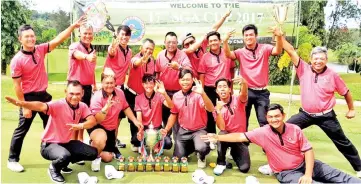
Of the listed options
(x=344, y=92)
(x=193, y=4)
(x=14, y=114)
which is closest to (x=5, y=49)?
(x=14, y=114)

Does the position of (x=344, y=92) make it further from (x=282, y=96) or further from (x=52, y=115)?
(x=282, y=96)

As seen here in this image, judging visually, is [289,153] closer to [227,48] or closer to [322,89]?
[322,89]

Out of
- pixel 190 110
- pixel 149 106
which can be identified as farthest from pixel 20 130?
pixel 190 110

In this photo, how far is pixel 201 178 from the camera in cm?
459

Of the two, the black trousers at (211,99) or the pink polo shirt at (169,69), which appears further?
the black trousers at (211,99)

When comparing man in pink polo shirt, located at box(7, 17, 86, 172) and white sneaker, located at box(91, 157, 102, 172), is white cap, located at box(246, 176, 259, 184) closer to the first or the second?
white sneaker, located at box(91, 157, 102, 172)

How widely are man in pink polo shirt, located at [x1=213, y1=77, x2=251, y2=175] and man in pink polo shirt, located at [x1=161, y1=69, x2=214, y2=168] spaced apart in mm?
235

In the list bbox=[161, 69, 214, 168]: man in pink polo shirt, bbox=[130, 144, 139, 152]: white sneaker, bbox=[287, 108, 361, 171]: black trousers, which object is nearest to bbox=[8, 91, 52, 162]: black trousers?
bbox=[130, 144, 139, 152]: white sneaker

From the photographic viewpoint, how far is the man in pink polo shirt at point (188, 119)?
5188mm

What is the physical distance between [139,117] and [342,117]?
678cm

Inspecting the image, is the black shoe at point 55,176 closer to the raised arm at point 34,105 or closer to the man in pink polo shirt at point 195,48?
the raised arm at point 34,105

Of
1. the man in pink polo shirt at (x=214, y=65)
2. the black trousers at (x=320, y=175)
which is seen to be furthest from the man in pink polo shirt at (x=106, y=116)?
the black trousers at (x=320, y=175)

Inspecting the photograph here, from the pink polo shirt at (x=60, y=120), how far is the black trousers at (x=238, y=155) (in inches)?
77.5

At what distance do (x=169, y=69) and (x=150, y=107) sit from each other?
688 mm
